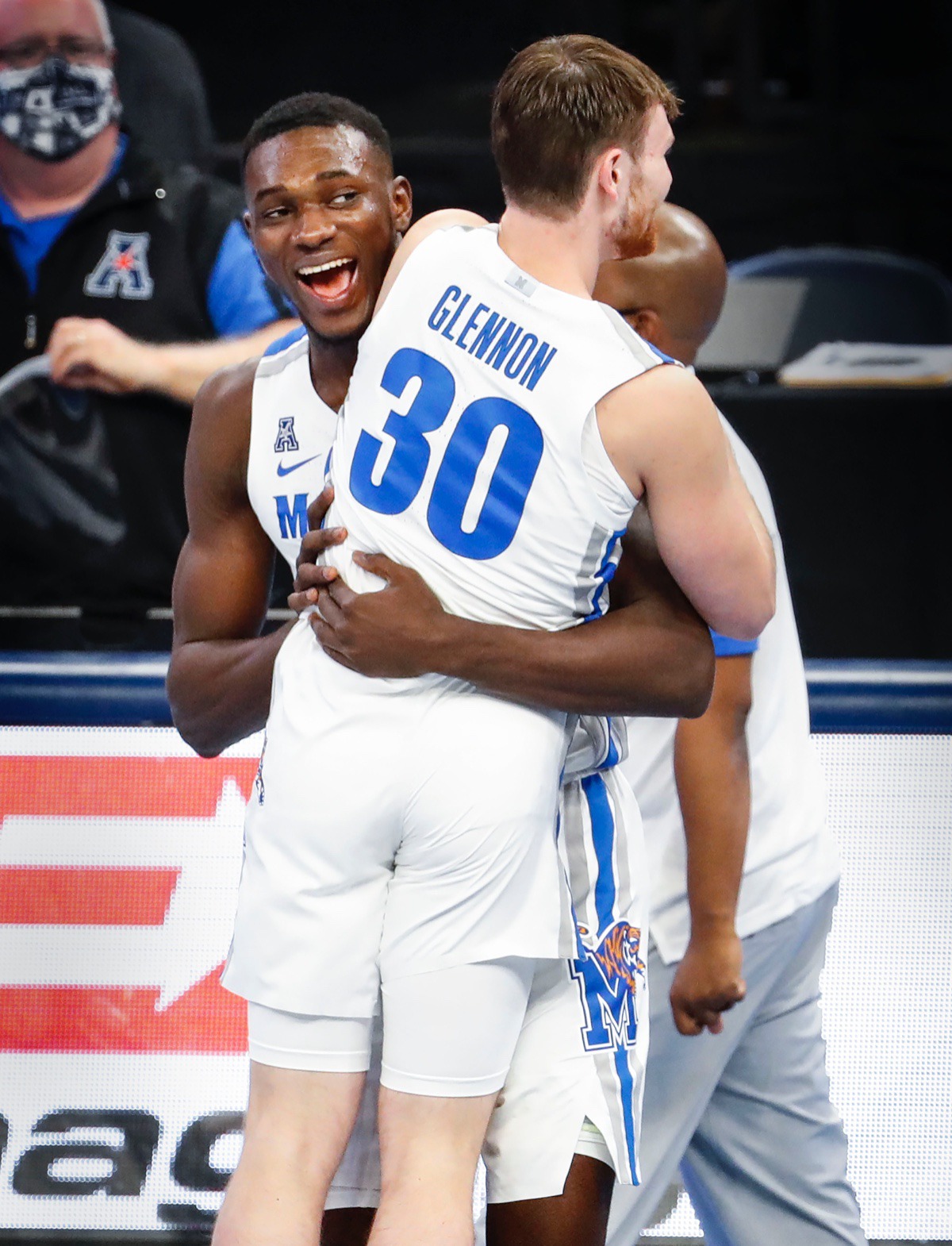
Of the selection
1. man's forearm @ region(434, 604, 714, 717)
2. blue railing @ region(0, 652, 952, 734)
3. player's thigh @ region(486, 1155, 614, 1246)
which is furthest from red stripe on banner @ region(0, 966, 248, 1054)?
man's forearm @ region(434, 604, 714, 717)

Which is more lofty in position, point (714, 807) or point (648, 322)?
point (648, 322)

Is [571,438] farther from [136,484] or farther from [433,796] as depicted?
[136,484]

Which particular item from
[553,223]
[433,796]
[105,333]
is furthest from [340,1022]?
[105,333]

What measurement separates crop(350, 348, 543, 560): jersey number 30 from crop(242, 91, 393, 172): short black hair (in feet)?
1.54

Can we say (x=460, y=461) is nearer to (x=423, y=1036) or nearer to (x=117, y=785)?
(x=423, y=1036)

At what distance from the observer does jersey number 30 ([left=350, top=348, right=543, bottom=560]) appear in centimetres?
156

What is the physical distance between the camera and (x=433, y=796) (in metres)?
1.56

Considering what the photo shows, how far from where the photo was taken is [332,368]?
1.94 m

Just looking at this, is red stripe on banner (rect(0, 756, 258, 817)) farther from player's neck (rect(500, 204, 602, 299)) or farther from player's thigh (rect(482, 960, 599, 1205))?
player's neck (rect(500, 204, 602, 299))

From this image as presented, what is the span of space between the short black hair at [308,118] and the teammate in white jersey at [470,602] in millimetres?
351

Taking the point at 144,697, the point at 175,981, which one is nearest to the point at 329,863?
the point at 175,981

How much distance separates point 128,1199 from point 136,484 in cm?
169

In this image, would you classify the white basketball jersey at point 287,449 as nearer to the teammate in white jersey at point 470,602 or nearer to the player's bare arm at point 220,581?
the player's bare arm at point 220,581

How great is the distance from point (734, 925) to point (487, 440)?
3.10ft
